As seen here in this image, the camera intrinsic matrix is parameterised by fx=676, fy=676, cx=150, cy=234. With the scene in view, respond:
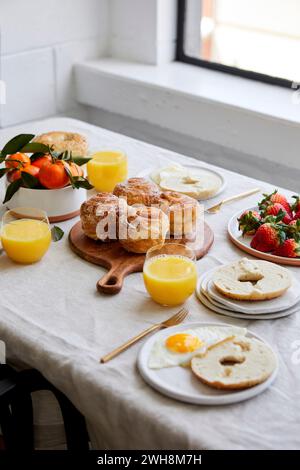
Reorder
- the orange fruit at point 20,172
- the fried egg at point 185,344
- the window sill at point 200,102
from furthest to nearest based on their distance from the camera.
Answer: the window sill at point 200,102 → the orange fruit at point 20,172 → the fried egg at point 185,344

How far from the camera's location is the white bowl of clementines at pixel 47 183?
5.49 ft

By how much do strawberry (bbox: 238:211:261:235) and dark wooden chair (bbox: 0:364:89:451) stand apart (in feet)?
1.99

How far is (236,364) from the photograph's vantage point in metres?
1.16

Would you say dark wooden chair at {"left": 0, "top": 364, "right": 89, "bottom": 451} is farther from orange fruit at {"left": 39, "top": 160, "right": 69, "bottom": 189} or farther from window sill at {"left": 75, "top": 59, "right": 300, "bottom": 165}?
window sill at {"left": 75, "top": 59, "right": 300, "bottom": 165}

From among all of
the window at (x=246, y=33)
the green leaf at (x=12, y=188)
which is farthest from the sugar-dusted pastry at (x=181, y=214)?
the window at (x=246, y=33)

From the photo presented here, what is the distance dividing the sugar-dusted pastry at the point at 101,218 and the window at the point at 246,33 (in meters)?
→ 1.58

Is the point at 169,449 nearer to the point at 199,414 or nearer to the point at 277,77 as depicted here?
the point at 199,414

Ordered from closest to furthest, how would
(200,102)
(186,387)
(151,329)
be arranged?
1. (186,387)
2. (151,329)
3. (200,102)

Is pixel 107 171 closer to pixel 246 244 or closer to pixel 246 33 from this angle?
pixel 246 244

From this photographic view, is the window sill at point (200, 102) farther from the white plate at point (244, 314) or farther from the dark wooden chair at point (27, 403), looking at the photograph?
the dark wooden chair at point (27, 403)

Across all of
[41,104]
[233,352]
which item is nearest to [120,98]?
[41,104]

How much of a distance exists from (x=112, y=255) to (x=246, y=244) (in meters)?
0.32

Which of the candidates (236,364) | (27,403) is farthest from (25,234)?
(236,364)

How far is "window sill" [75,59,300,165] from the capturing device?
2.52m
